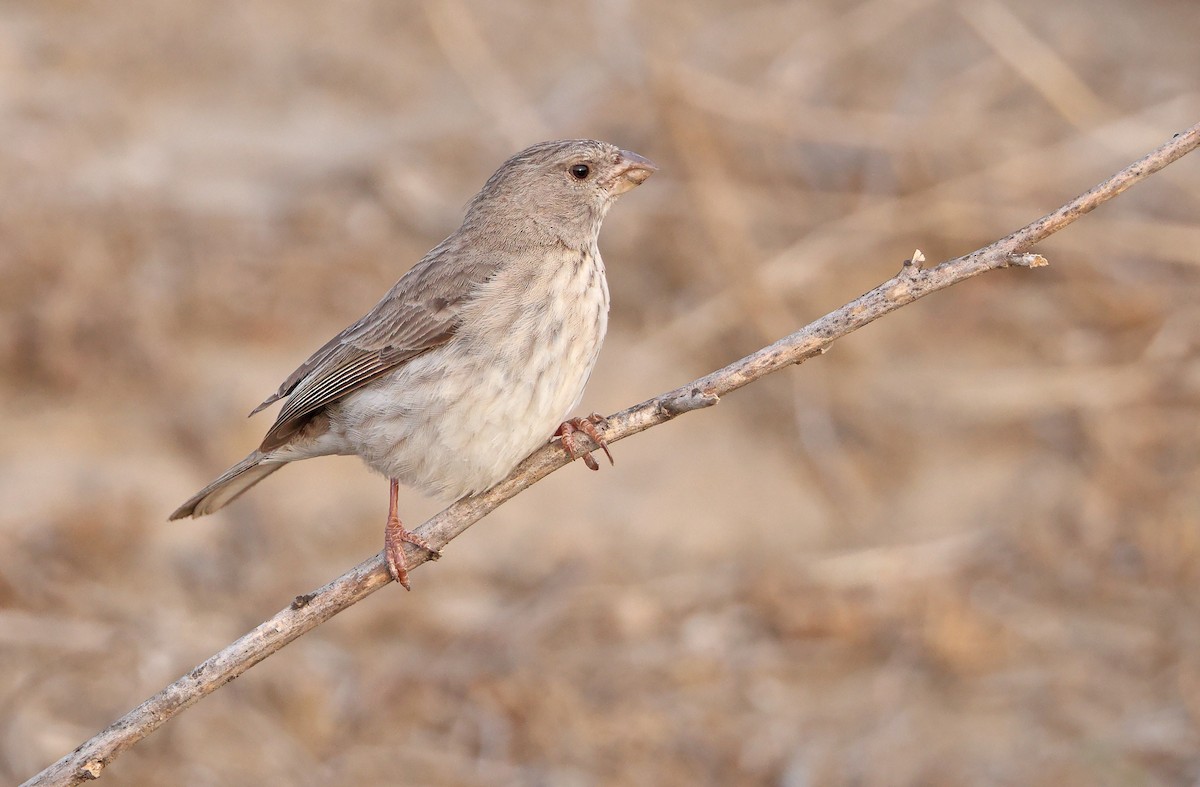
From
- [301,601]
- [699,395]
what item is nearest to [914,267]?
[699,395]

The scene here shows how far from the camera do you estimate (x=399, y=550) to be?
429 centimetres

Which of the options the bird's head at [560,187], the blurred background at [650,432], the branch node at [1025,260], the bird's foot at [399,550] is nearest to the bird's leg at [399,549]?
the bird's foot at [399,550]

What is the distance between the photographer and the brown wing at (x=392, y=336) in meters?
4.73

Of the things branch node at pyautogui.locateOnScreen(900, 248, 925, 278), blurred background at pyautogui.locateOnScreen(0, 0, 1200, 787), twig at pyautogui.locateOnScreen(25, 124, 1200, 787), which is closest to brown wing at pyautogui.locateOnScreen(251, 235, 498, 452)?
twig at pyautogui.locateOnScreen(25, 124, 1200, 787)

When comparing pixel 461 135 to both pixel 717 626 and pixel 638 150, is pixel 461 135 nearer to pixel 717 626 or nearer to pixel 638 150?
pixel 638 150

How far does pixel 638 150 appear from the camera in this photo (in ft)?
31.0

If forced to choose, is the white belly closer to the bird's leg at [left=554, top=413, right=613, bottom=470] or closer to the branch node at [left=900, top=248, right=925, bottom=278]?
the bird's leg at [left=554, top=413, right=613, bottom=470]

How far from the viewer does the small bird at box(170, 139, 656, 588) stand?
4.37 m

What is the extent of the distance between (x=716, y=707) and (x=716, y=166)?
3660 mm

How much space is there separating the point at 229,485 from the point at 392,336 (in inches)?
31.0

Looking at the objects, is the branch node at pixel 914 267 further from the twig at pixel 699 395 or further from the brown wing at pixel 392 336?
the brown wing at pixel 392 336

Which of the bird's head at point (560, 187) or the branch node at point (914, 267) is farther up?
the bird's head at point (560, 187)

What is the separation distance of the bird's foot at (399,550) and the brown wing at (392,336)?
64 cm

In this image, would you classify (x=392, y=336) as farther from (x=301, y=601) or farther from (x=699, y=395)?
(x=699, y=395)
